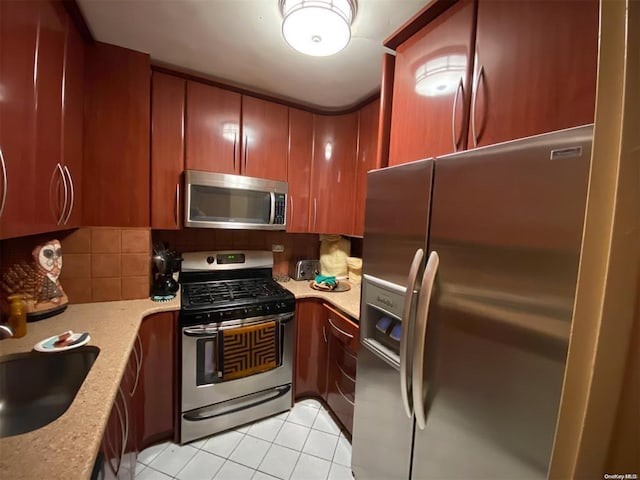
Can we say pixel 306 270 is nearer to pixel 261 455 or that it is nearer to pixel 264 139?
pixel 264 139

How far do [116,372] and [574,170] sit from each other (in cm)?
140

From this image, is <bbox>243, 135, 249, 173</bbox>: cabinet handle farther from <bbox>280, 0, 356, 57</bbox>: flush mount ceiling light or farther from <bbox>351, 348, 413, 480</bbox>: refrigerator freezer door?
<bbox>351, 348, 413, 480</bbox>: refrigerator freezer door

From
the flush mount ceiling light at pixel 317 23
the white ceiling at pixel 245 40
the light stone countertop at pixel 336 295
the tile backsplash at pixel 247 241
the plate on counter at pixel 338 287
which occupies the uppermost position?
the white ceiling at pixel 245 40

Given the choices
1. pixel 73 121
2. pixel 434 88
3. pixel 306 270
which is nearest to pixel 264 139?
pixel 73 121

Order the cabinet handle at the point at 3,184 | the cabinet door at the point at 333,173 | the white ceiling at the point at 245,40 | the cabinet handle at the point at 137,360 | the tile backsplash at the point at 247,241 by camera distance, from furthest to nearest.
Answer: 1. the cabinet door at the point at 333,173
2. the tile backsplash at the point at 247,241
3. the cabinet handle at the point at 137,360
4. the white ceiling at the point at 245,40
5. the cabinet handle at the point at 3,184

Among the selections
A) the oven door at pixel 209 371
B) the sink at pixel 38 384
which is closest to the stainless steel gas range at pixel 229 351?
the oven door at pixel 209 371

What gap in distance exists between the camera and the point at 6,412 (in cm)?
88

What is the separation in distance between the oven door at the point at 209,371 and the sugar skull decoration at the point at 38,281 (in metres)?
0.61

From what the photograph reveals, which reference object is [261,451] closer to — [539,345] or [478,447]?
[478,447]

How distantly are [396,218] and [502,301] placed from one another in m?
0.46

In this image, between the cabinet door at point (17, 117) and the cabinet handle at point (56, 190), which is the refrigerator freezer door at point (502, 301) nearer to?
the cabinet door at point (17, 117)

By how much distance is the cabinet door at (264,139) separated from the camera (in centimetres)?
180

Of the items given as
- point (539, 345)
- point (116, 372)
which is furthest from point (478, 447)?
point (116, 372)

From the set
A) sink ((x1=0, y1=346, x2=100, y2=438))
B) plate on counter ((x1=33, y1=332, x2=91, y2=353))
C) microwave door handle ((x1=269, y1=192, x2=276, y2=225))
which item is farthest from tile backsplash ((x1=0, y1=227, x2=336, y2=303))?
microwave door handle ((x1=269, y1=192, x2=276, y2=225))
